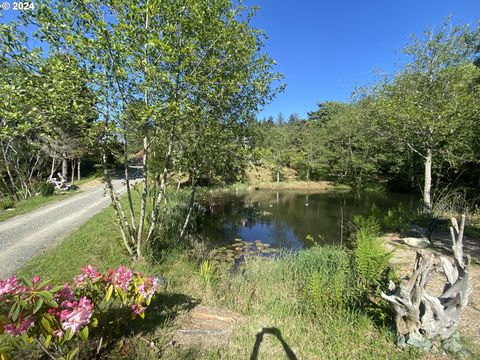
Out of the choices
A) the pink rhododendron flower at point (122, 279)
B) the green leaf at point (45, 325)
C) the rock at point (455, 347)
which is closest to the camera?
the green leaf at point (45, 325)

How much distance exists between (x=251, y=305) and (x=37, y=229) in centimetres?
748

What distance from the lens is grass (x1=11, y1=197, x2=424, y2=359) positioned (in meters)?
3.23

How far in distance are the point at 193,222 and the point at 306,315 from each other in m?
8.03

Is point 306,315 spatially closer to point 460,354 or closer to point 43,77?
point 460,354

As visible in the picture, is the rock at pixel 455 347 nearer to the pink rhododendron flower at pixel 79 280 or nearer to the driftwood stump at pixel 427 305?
the driftwood stump at pixel 427 305

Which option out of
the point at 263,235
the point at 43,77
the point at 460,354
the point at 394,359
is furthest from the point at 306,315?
the point at 263,235

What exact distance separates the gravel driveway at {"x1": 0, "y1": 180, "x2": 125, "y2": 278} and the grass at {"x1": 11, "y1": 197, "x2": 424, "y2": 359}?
0.40 m

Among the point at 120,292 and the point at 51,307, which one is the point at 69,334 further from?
the point at 120,292

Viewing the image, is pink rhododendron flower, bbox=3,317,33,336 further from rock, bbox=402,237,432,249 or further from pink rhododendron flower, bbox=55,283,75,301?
rock, bbox=402,237,432,249

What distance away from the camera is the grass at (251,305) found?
3.23 m

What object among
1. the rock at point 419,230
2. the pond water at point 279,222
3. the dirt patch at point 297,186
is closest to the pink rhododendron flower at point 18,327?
the pond water at point 279,222

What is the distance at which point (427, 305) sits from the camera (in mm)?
3244

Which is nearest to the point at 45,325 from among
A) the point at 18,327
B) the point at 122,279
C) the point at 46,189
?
the point at 18,327

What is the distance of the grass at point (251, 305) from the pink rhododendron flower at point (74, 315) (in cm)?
99
